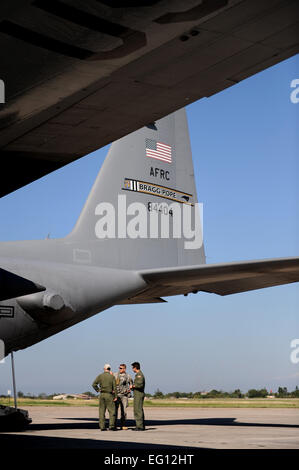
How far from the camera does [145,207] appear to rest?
16406 mm

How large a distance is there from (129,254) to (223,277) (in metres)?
3.35

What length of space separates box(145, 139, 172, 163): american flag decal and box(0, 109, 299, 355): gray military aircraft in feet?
0.11

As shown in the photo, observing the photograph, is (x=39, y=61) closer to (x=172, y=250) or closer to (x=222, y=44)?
(x=222, y=44)

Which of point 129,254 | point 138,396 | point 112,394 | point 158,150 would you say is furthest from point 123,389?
point 158,150

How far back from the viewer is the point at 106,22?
3.99 metres

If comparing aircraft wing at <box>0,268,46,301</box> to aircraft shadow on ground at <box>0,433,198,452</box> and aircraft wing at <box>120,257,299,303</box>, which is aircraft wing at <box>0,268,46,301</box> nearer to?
aircraft shadow on ground at <box>0,433,198,452</box>

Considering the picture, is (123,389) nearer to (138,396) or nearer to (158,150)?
(138,396)

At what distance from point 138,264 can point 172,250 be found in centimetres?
124

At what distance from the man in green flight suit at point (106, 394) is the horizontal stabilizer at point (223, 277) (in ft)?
7.67

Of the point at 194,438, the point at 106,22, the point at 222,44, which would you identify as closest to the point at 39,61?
the point at 106,22

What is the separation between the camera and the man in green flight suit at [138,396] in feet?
44.4

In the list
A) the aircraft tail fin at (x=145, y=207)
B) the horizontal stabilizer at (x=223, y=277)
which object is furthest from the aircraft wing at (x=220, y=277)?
the aircraft tail fin at (x=145, y=207)

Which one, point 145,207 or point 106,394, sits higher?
point 145,207

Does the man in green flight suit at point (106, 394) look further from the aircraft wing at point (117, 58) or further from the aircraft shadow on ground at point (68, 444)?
the aircraft wing at point (117, 58)
